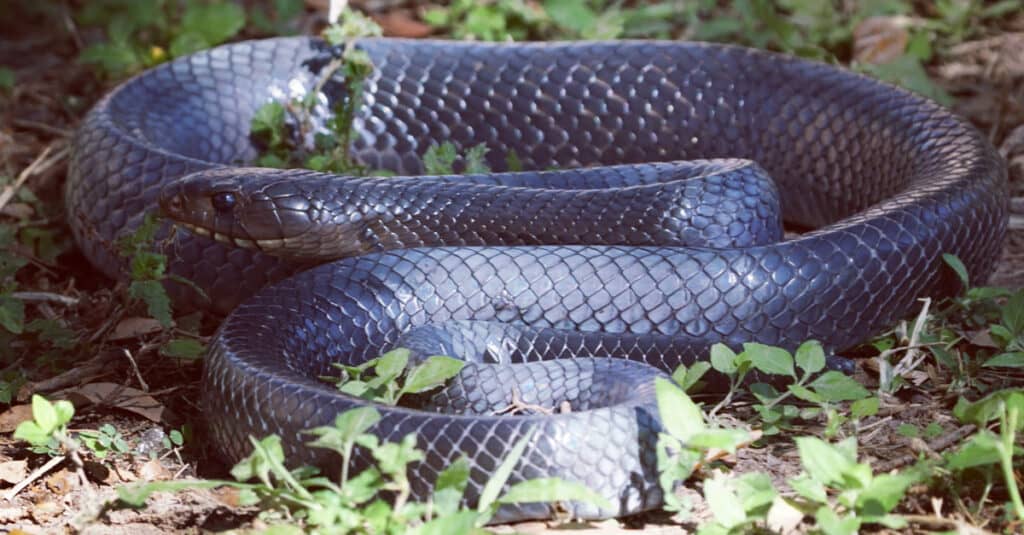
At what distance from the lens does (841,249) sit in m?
4.79

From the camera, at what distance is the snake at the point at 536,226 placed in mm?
3965

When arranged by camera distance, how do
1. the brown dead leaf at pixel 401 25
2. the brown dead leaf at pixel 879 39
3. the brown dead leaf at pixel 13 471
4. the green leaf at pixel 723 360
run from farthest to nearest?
the brown dead leaf at pixel 401 25 → the brown dead leaf at pixel 879 39 → the green leaf at pixel 723 360 → the brown dead leaf at pixel 13 471

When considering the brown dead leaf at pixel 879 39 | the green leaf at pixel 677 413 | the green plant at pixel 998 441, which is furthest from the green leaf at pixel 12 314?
the brown dead leaf at pixel 879 39

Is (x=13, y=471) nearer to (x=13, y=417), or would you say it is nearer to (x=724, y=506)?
(x=13, y=417)

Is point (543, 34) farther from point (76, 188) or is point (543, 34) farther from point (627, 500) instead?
point (627, 500)

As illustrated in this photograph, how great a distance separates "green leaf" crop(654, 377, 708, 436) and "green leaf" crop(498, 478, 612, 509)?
0.31m

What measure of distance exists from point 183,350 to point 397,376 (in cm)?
112

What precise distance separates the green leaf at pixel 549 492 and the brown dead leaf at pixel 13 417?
201 centimetres

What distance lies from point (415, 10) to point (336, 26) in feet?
7.57

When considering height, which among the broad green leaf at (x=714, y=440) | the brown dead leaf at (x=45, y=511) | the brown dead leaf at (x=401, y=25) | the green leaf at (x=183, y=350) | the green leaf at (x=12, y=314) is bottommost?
the brown dead leaf at (x=45, y=511)

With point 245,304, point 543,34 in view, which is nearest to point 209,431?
point 245,304

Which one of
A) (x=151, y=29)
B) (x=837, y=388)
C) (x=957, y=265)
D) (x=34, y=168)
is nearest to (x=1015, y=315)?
(x=957, y=265)

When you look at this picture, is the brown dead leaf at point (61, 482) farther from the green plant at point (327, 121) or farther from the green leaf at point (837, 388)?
the green leaf at point (837, 388)

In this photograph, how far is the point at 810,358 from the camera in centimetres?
412
